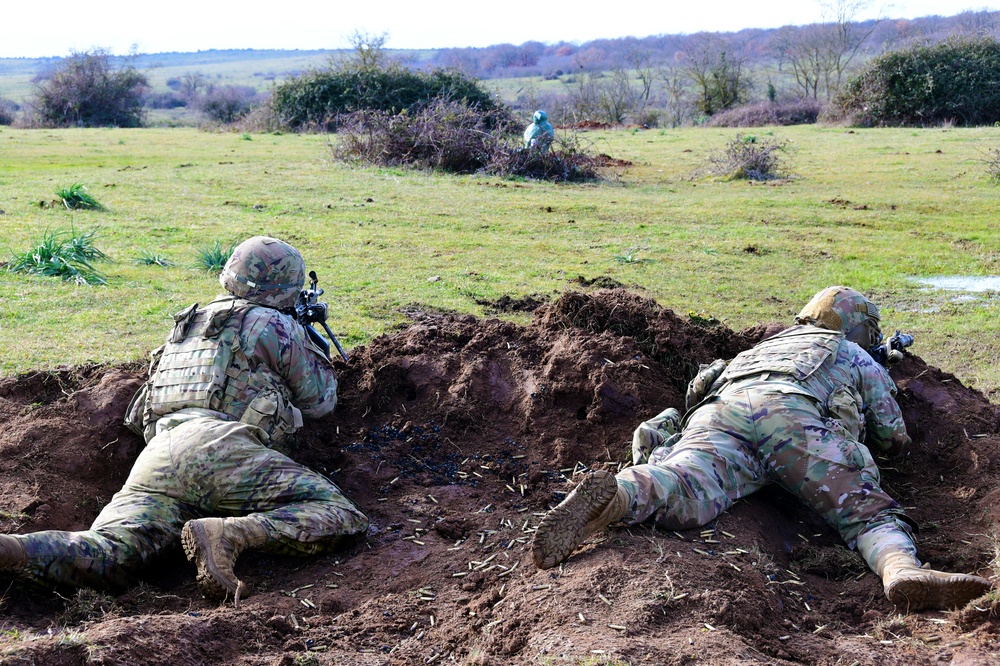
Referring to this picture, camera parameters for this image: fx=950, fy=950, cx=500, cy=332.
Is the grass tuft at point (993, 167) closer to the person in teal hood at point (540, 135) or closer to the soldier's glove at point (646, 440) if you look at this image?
the person in teal hood at point (540, 135)

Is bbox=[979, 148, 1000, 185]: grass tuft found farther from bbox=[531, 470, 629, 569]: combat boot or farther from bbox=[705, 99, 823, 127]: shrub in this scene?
bbox=[705, 99, 823, 127]: shrub

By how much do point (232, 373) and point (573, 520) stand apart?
6.36 ft

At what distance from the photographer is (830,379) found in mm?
4668

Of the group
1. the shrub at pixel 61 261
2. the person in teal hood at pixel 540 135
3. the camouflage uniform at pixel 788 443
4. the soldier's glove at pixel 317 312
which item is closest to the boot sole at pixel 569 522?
the camouflage uniform at pixel 788 443

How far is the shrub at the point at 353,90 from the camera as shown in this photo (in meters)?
31.1

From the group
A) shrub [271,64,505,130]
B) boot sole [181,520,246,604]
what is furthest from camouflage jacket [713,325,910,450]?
shrub [271,64,505,130]

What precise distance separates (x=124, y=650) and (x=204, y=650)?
0.28m

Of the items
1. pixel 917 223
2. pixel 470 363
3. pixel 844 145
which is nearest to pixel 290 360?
pixel 470 363

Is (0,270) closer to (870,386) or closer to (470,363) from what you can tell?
(470,363)

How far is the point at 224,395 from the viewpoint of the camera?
179 inches

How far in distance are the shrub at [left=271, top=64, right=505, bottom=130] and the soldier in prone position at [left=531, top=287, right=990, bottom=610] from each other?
26.9m

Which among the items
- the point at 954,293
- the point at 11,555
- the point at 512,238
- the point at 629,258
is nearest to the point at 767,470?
the point at 11,555

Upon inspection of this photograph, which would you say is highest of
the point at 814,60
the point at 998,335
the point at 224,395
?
the point at 814,60

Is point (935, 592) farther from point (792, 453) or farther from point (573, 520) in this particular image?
point (573, 520)
